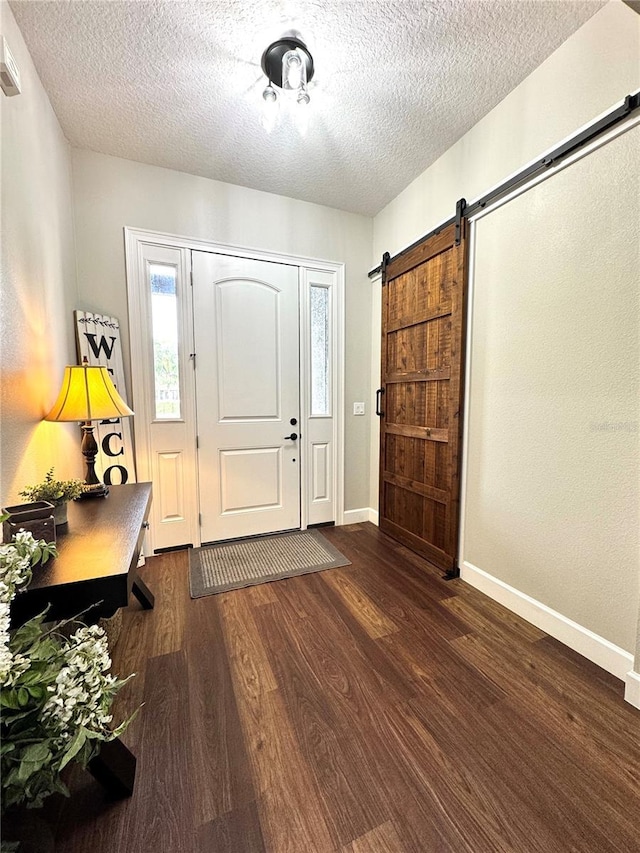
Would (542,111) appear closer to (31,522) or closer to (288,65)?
(288,65)

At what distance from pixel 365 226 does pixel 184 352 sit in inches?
77.6

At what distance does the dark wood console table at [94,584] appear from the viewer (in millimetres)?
948

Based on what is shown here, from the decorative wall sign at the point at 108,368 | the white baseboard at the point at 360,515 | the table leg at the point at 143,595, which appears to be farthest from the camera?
the white baseboard at the point at 360,515

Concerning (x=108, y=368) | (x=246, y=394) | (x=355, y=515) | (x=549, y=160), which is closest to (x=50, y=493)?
(x=108, y=368)

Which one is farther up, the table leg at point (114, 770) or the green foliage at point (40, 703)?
the green foliage at point (40, 703)

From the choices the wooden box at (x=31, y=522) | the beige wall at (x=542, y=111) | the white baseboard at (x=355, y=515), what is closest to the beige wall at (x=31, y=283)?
the wooden box at (x=31, y=522)

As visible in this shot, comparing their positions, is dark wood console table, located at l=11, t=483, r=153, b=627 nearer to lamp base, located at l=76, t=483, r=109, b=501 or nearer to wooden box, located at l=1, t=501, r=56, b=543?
wooden box, located at l=1, t=501, r=56, b=543

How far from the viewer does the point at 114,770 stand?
1.04m

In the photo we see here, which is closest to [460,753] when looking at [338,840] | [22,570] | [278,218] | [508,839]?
[508,839]

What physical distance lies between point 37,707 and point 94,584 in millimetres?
277

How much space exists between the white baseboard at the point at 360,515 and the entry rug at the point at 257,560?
365 millimetres

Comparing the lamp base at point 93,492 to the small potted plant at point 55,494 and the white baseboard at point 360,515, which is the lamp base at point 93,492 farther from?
the white baseboard at point 360,515

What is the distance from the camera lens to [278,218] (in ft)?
9.23

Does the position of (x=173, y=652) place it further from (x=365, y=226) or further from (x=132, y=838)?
(x=365, y=226)
